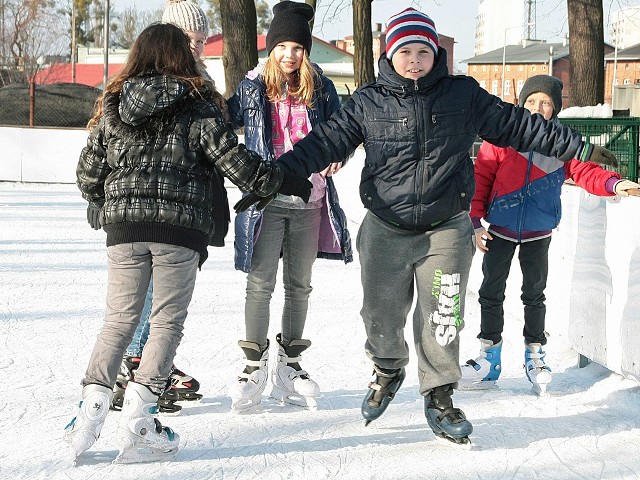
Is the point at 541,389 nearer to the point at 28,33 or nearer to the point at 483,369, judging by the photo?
the point at 483,369

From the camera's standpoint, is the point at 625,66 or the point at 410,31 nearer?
the point at 410,31

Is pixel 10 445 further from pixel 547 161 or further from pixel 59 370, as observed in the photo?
pixel 547 161

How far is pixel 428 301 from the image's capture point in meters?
3.67

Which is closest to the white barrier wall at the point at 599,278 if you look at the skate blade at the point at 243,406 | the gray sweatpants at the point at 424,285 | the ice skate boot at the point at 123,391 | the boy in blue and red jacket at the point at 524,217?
the boy in blue and red jacket at the point at 524,217

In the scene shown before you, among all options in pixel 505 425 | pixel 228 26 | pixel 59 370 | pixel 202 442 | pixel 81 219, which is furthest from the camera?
pixel 228 26

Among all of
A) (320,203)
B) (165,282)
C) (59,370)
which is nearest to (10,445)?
(165,282)

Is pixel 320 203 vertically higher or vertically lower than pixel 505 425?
higher

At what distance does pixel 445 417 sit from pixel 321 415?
1.96ft

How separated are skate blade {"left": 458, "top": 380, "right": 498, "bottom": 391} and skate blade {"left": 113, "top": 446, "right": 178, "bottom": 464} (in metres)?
1.52

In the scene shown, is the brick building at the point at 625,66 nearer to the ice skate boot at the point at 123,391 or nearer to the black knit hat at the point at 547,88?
the black knit hat at the point at 547,88

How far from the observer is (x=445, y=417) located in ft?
11.9

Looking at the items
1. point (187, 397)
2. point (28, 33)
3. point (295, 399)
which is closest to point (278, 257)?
point (295, 399)

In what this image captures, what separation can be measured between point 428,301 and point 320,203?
0.72 meters

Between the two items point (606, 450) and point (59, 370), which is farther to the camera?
point (59, 370)
